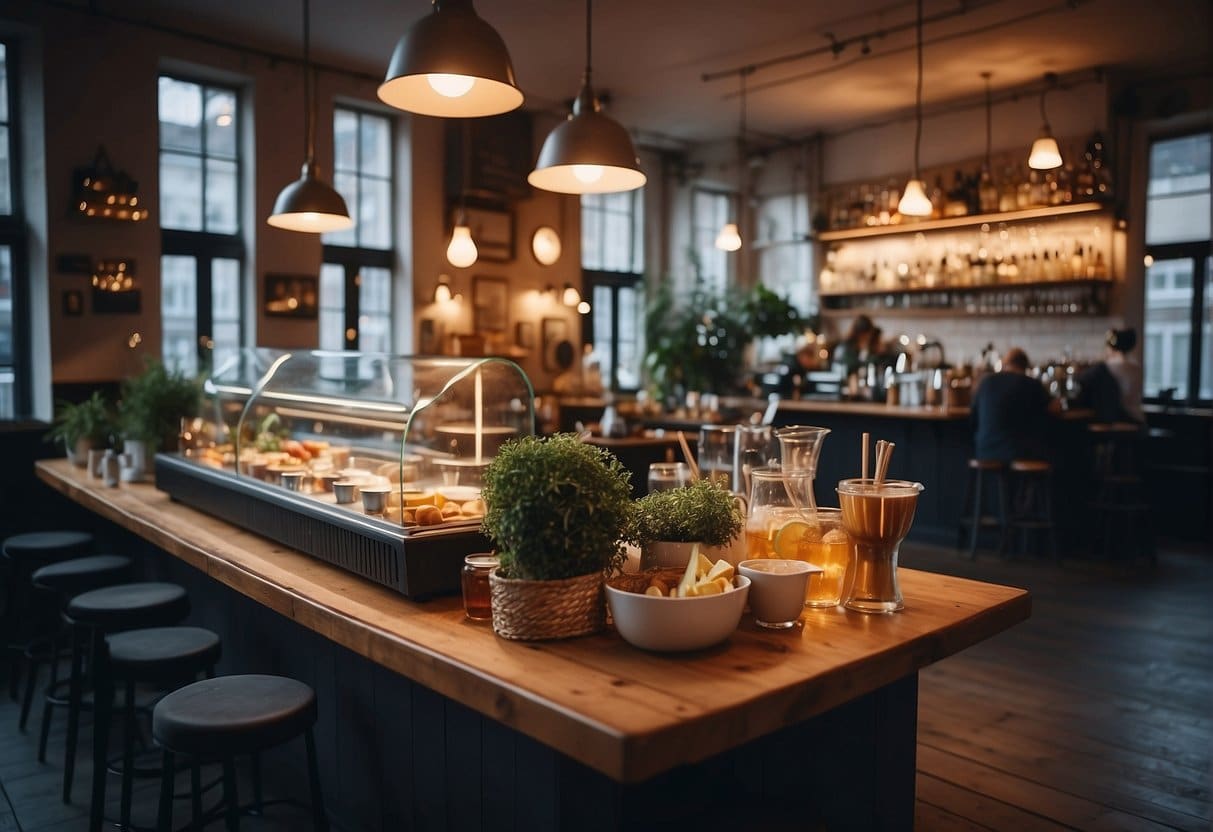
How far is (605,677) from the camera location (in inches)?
66.0

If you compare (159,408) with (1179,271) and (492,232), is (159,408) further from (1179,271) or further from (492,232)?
(1179,271)

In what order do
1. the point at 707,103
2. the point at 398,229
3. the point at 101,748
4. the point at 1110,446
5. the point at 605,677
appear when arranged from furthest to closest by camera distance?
1. the point at 707,103
2. the point at 398,229
3. the point at 1110,446
4. the point at 101,748
5. the point at 605,677

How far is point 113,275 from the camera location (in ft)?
22.2

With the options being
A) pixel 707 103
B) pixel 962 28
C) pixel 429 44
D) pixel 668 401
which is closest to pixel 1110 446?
pixel 962 28

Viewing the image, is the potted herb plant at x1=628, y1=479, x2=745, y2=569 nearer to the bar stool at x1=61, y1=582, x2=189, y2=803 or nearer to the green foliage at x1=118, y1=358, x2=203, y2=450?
the bar stool at x1=61, y1=582, x2=189, y2=803

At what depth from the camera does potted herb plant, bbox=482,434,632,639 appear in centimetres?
183

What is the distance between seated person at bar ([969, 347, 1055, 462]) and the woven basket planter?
5.36m

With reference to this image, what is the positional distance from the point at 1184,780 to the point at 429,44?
3217 millimetres

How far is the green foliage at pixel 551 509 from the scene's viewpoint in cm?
182

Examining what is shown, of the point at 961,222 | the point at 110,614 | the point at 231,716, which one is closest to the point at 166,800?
the point at 231,716

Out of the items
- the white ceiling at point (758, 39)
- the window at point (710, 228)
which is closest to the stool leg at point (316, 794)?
the white ceiling at point (758, 39)

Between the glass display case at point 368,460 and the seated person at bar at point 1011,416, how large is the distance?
4.76 metres

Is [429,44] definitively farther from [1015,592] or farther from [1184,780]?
[1184,780]

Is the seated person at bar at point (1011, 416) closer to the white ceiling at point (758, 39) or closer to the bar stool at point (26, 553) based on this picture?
the white ceiling at point (758, 39)
